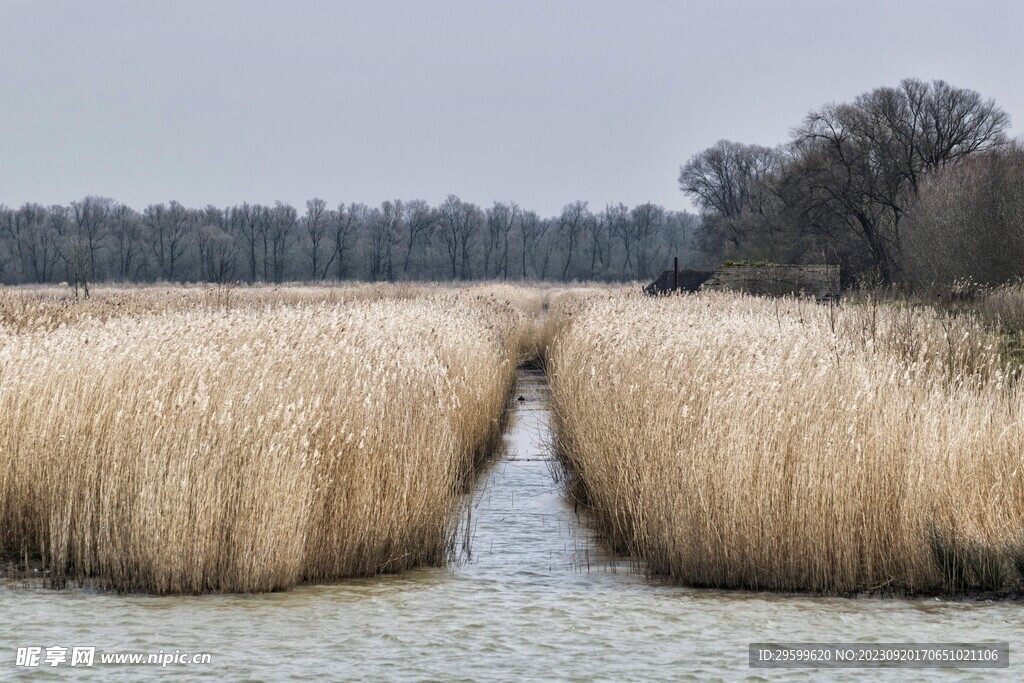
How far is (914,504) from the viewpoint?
6.87 metres

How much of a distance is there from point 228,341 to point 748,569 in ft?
16.9

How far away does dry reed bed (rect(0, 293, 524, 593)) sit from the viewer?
6.38 metres

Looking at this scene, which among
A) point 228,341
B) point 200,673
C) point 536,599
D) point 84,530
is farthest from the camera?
point 228,341

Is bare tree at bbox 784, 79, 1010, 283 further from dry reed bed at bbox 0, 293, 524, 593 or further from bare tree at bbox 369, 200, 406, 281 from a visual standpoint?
bare tree at bbox 369, 200, 406, 281

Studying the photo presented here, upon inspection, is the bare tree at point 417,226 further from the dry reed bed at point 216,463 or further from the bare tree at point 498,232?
the dry reed bed at point 216,463

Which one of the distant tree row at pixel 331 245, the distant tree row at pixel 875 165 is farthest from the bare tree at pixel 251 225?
the distant tree row at pixel 875 165

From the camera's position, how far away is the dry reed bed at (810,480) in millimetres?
6656

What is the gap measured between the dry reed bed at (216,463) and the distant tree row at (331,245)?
89187mm

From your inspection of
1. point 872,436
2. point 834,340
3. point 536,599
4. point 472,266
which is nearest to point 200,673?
point 536,599

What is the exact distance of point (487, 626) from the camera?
5.83 m

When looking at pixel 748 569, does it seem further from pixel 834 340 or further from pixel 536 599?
pixel 834 340

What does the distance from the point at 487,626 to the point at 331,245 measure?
338 feet

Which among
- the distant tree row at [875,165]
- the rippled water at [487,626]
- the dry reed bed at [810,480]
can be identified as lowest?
the rippled water at [487,626]

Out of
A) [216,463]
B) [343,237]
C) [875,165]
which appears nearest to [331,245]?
[343,237]
